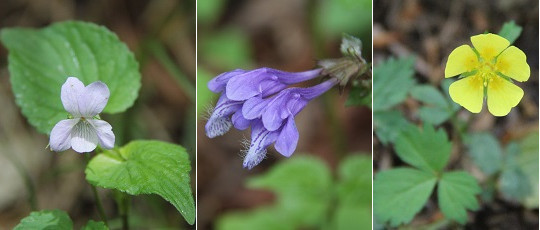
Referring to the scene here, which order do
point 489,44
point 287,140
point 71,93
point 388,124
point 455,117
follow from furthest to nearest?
point 455,117, point 388,124, point 489,44, point 287,140, point 71,93

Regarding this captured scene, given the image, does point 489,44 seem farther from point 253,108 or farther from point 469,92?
point 253,108

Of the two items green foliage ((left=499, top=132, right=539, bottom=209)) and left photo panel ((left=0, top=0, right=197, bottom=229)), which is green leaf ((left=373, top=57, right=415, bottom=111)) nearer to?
green foliage ((left=499, top=132, right=539, bottom=209))

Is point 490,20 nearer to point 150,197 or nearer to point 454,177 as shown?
point 454,177

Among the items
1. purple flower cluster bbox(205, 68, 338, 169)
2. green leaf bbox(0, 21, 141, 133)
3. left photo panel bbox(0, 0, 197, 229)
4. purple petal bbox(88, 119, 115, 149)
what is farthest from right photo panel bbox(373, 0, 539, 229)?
purple petal bbox(88, 119, 115, 149)

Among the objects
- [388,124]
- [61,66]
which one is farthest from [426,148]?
[61,66]

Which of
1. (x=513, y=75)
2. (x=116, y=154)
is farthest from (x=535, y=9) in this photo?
(x=116, y=154)

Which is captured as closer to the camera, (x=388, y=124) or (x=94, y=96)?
(x=94, y=96)

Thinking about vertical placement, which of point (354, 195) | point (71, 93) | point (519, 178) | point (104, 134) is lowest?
point (354, 195)
